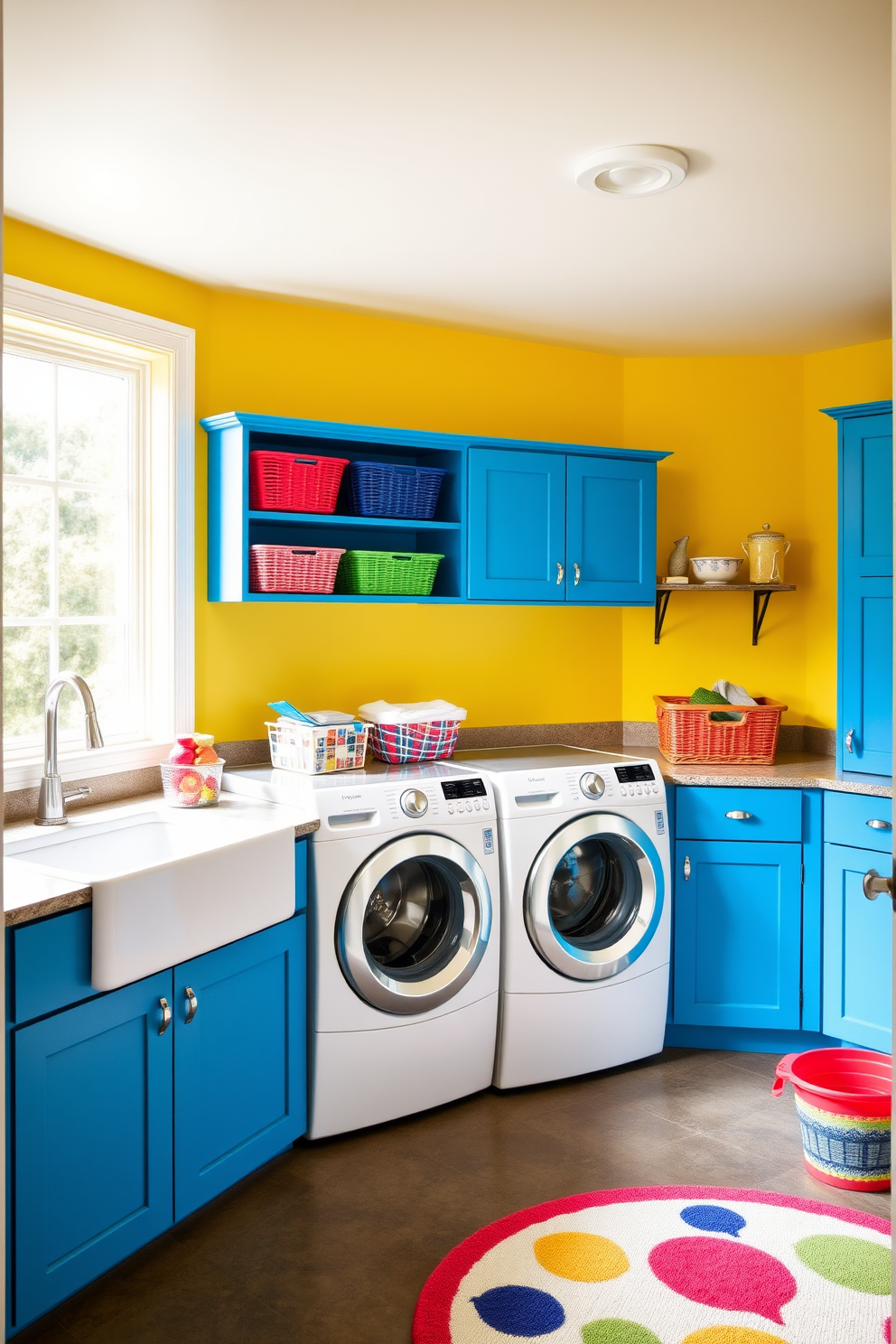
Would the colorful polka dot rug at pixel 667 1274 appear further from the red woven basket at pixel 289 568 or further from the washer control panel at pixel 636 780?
the red woven basket at pixel 289 568

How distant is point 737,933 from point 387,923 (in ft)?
3.98

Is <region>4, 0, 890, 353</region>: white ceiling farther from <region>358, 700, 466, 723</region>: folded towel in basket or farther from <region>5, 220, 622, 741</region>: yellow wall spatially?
<region>358, 700, 466, 723</region>: folded towel in basket

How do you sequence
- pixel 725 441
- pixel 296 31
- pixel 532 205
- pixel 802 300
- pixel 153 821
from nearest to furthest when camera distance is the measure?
pixel 296 31 → pixel 532 205 → pixel 153 821 → pixel 802 300 → pixel 725 441

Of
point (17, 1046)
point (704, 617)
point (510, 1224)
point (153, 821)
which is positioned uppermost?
point (704, 617)

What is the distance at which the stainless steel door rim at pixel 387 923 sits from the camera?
9.41 ft

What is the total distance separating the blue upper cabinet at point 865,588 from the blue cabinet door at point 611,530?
2.21ft

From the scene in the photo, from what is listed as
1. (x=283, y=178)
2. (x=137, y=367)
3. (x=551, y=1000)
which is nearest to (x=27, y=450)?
(x=137, y=367)

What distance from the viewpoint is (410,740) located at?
11.1 ft

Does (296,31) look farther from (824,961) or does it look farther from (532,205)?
(824,961)

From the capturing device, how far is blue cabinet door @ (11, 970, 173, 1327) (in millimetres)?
1988

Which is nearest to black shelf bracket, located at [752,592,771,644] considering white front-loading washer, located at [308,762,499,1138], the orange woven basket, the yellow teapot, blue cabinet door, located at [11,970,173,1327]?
the yellow teapot

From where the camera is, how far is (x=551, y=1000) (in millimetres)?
3256

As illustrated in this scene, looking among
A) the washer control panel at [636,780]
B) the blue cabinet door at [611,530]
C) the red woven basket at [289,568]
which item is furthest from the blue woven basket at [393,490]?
the washer control panel at [636,780]

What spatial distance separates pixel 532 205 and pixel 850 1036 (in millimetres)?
2635
